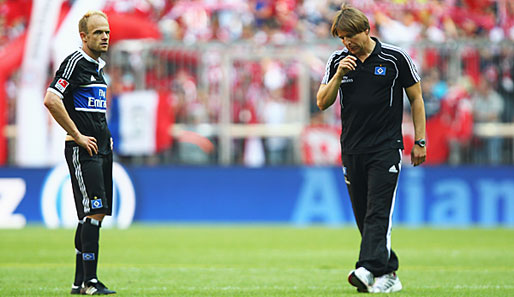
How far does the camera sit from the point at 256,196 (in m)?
17.2

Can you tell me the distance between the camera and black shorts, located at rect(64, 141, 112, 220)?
7164 mm

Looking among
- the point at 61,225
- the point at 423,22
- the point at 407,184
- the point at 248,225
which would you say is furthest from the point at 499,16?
the point at 61,225

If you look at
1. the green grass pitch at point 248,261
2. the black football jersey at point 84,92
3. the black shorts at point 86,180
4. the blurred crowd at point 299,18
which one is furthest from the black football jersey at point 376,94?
the blurred crowd at point 299,18

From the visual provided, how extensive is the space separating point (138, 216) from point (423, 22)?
7809mm

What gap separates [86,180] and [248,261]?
391 cm

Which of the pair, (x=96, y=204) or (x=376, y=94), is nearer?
(x=96, y=204)

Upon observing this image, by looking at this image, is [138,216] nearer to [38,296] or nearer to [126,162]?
[126,162]

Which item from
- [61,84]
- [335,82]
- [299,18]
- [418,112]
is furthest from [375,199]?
[299,18]

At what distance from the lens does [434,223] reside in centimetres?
1670

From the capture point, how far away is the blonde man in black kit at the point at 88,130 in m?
7.10

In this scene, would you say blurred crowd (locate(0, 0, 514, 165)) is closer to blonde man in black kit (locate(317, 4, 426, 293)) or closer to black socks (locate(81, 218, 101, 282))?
blonde man in black kit (locate(317, 4, 426, 293))

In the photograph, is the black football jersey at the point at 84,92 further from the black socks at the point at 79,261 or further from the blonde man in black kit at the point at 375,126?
the blonde man in black kit at the point at 375,126

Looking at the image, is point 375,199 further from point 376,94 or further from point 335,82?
point 335,82

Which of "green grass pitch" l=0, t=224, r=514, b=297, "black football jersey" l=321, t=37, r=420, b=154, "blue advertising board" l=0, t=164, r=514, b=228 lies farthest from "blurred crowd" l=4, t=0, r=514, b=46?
"black football jersey" l=321, t=37, r=420, b=154
